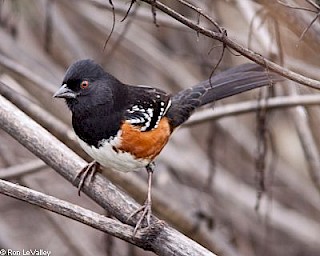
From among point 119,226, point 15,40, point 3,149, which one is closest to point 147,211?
point 119,226

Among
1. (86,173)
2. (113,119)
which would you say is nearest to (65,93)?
(113,119)

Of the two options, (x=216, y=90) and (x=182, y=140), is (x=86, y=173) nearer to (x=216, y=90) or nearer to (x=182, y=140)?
(x=216, y=90)

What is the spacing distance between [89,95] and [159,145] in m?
0.37

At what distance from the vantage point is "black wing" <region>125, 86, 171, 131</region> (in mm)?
2830

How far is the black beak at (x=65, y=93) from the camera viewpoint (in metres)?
2.70

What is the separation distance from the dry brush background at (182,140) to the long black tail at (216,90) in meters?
0.08

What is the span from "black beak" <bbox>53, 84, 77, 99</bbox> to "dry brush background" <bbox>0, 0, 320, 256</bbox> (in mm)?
350

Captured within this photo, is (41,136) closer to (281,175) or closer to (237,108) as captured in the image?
(237,108)

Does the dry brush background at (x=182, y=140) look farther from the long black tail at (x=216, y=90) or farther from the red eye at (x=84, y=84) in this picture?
the red eye at (x=84, y=84)

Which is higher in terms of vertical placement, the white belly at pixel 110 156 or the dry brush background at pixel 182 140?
the dry brush background at pixel 182 140

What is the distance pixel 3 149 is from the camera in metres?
3.81

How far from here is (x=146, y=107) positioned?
115 inches

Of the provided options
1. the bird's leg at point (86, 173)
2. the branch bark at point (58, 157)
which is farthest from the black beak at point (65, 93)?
the bird's leg at point (86, 173)

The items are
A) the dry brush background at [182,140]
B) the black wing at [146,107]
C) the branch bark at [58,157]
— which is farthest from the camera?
the dry brush background at [182,140]
